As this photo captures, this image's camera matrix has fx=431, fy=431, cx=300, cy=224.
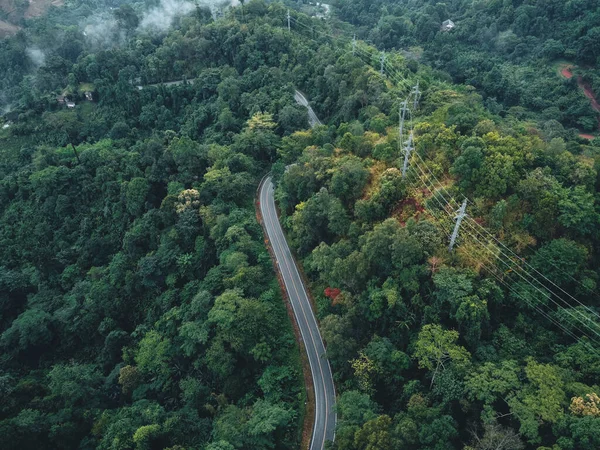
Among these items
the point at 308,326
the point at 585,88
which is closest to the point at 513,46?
the point at 585,88

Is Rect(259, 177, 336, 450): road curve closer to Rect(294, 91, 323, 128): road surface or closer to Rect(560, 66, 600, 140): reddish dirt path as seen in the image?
Rect(294, 91, 323, 128): road surface

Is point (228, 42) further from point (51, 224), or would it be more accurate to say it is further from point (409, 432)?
point (409, 432)

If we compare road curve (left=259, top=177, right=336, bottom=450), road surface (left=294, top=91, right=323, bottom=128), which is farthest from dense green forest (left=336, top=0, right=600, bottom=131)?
road curve (left=259, top=177, right=336, bottom=450)

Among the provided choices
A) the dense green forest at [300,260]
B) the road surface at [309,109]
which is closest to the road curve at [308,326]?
the dense green forest at [300,260]

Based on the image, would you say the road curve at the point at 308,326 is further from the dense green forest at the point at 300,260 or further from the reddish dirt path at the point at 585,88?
the reddish dirt path at the point at 585,88

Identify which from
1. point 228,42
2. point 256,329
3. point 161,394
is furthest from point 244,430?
point 228,42

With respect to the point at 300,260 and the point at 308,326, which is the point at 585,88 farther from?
the point at 308,326

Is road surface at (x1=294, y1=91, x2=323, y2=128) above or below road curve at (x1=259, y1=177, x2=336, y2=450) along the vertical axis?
above
